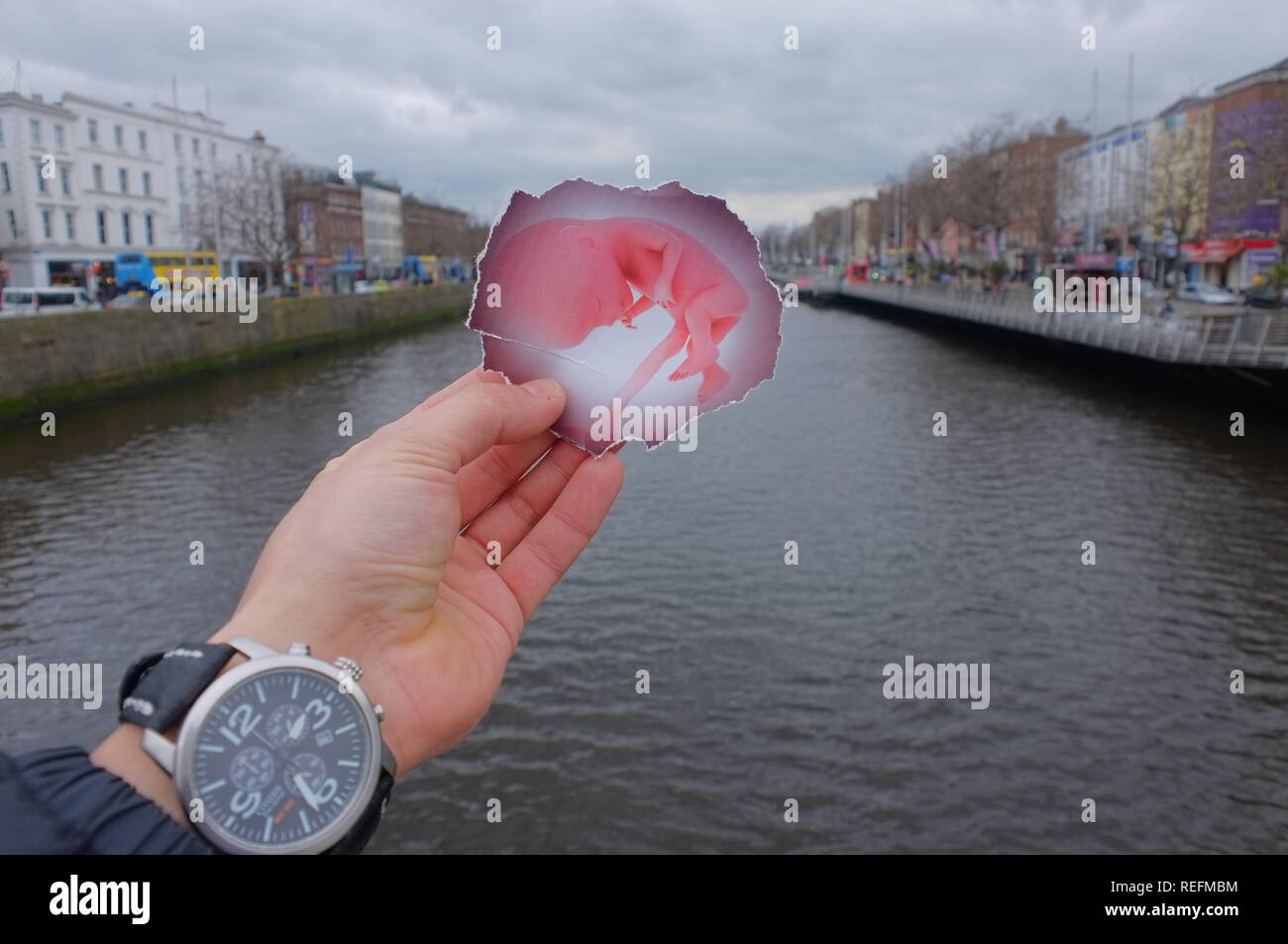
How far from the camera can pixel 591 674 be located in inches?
395

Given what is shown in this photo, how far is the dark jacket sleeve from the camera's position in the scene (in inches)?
57.2

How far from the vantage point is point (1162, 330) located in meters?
26.4

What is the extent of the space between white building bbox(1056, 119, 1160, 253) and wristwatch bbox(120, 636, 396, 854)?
181 ft

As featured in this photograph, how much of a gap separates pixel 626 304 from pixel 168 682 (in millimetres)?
1429

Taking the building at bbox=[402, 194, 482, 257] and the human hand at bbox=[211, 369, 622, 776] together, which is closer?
the human hand at bbox=[211, 369, 622, 776]

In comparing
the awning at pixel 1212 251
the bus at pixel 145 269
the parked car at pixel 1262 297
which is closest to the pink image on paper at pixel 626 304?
the parked car at pixel 1262 297

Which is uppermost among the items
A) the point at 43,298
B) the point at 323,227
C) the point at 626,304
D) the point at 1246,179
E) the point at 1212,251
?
the point at 323,227

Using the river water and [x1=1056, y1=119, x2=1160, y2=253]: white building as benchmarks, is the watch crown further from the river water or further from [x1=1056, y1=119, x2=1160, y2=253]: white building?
[x1=1056, y1=119, x2=1160, y2=253]: white building

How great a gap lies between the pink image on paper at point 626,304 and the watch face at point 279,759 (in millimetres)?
981

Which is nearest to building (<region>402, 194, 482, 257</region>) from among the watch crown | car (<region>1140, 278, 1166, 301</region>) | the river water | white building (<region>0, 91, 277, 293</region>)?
white building (<region>0, 91, 277, 293</region>)

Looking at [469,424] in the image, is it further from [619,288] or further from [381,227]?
[381,227]

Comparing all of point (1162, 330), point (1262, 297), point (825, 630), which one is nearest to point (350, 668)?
point (825, 630)

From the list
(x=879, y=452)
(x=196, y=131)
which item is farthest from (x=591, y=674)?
(x=196, y=131)

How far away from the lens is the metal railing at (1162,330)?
21969 millimetres
